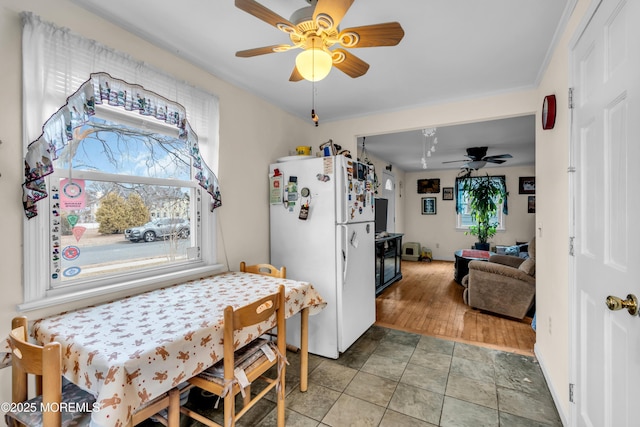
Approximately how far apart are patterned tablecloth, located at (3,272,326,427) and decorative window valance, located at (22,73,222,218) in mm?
606

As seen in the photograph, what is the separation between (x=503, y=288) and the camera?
335cm

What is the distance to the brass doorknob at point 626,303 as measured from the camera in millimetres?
872

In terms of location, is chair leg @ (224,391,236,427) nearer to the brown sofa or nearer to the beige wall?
the beige wall

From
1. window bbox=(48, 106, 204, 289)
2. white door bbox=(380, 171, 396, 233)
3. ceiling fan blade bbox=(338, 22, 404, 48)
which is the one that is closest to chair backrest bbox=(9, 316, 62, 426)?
window bbox=(48, 106, 204, 289)

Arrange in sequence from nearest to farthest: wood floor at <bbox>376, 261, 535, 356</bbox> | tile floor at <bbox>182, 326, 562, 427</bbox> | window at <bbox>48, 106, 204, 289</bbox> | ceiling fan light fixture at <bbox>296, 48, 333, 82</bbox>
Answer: ceiling fan light fixture at <bbox>296, 48, 333, 82</bbox> → window at <bbox>48, 106, 204, 289</bbox> → tile floor at <bbox>182, 326, 562, 427</bbox> → wood floor at <bbox>376, 261, 535, 356</bbox>

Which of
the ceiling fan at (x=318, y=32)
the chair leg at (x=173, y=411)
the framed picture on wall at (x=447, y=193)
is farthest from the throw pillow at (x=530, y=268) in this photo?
the framed picture on wall at (x=447, y=193)

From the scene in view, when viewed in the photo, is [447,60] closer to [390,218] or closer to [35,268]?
[35,268]

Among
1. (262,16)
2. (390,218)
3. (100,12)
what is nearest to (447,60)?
(262,16)

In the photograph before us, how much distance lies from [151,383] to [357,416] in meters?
1.28

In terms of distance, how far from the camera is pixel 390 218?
661 cm

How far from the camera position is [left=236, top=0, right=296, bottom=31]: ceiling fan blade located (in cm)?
117

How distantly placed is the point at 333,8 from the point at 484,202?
241 inches

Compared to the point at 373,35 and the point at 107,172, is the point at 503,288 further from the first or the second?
the point at 107,172

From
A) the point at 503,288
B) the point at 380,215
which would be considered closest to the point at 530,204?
the point at 380,215
